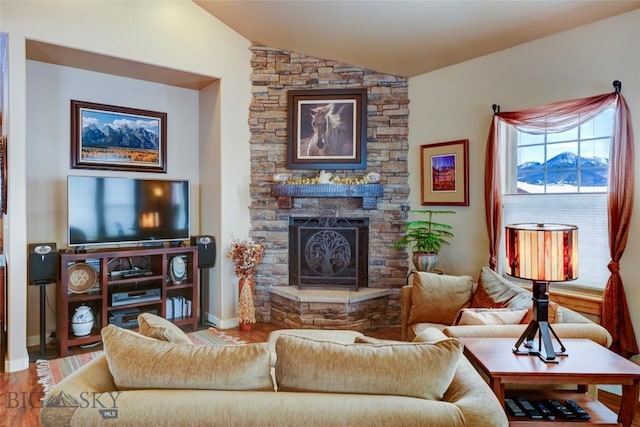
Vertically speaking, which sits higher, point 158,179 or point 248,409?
point 158,179

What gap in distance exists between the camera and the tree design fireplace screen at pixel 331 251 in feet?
14.5

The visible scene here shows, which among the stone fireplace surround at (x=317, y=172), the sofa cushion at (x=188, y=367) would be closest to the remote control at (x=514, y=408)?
the sofa cushion at (x=188, y=367)

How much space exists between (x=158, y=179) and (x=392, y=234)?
259 centimetres

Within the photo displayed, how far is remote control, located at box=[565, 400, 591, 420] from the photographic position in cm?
172

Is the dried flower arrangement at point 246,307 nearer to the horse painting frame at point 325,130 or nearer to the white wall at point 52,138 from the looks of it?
the horse painting frame at point 325,130

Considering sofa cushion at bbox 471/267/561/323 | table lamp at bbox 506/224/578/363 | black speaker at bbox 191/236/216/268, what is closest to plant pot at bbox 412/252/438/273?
sofa cushion at bbox 471/267/561/323

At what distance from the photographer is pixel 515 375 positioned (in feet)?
5.57

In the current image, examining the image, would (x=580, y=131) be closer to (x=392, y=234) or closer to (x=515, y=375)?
(x=392, y=234)

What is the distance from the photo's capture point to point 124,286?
13.6 ft

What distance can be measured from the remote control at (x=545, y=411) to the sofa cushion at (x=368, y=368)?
72 centimetres

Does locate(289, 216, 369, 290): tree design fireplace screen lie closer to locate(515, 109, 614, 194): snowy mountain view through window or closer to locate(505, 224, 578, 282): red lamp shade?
locate(515, 109, 614, 194): snowy mountain view through window

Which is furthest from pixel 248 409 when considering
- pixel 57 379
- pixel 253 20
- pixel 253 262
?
pixel 253 20

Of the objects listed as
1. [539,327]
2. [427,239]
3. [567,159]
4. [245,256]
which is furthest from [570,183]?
[245,256]

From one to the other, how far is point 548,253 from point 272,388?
4.66ft
